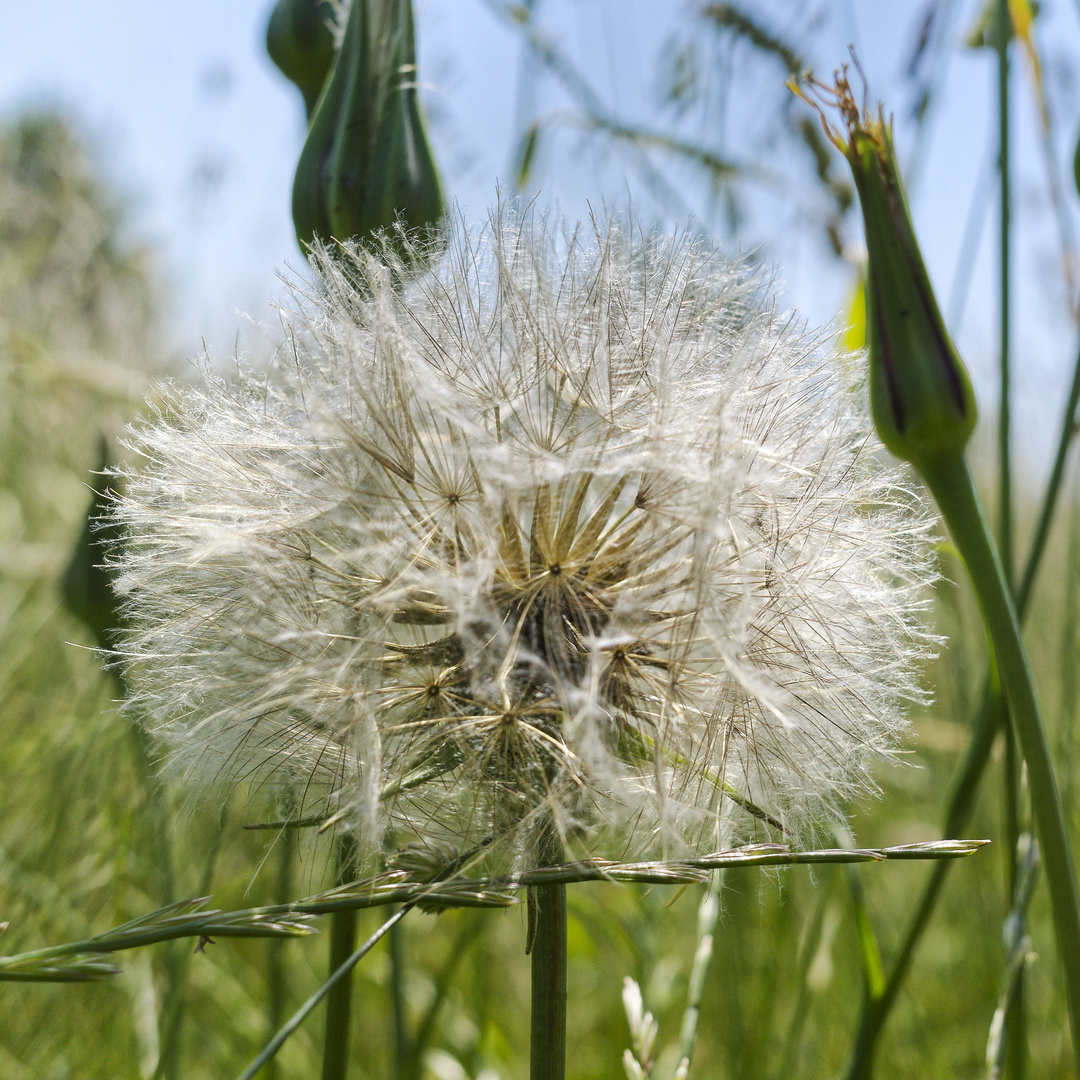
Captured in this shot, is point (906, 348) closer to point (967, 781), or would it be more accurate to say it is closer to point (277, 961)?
point (967, 781)

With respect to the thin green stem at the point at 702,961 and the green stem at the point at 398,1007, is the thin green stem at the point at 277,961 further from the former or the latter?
the thin green stem at the point at 702,961

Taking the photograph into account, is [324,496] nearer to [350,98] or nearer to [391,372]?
[391,372]

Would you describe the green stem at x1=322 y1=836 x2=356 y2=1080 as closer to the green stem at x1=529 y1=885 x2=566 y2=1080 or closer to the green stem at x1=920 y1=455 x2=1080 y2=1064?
the green stem at x1=529 y1=885 x2=566 y2=1080

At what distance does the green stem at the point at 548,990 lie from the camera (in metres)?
0.78

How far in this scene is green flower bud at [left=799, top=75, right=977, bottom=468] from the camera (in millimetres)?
751

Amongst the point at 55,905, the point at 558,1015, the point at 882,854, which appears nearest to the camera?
the point at 882,854

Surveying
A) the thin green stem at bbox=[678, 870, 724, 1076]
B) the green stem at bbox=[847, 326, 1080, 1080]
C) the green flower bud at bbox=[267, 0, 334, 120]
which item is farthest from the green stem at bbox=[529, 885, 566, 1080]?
the green flower bud at bbox=[267, 0, 334, 120]

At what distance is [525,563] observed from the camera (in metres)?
0.94

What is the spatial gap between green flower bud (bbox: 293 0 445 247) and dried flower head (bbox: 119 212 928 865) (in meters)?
0.07

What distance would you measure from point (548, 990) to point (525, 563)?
407 mm

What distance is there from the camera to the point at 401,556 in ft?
2.97

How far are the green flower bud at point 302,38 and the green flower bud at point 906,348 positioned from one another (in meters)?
0.77

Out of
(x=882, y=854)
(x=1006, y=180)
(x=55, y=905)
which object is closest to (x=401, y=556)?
(x=882, y=854)

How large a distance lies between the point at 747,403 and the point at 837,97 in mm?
328
